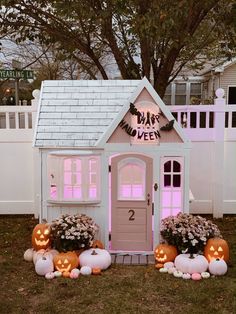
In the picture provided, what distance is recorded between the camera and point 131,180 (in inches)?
240

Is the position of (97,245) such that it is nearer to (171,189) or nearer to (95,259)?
(95,259)

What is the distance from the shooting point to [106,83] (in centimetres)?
651

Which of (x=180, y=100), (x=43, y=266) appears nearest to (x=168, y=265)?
(x=43, y=266)

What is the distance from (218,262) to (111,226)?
159 cm

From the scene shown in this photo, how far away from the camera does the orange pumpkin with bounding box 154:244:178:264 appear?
577cm

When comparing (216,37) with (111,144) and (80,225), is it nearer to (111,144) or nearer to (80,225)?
(111,144)

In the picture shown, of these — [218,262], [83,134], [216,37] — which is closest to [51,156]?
[83,134]

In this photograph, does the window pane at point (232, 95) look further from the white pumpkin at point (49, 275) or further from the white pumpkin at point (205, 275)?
Answer: the white pumpkin at point (49, 275)

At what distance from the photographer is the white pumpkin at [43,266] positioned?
18.1ft

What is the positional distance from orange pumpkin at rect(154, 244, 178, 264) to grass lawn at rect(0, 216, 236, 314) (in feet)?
0.64

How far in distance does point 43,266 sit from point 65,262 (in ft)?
0.94

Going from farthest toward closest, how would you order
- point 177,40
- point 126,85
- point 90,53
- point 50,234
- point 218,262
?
point 90,53
point 177,40
point 126,85
point 50,234
point 218,262

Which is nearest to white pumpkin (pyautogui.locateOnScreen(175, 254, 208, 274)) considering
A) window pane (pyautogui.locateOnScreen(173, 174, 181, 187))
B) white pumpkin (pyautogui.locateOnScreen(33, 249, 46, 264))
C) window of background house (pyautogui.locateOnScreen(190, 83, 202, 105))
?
window pane (pyautogui.locateOnScreen(173, 174, 181, 187))

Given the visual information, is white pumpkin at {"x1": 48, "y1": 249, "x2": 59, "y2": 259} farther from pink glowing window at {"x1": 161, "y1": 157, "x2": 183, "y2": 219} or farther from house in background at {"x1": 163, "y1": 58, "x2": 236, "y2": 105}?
house in background at {"x1": 163, "y1": 58, "x2": 236, "y2": 105}
